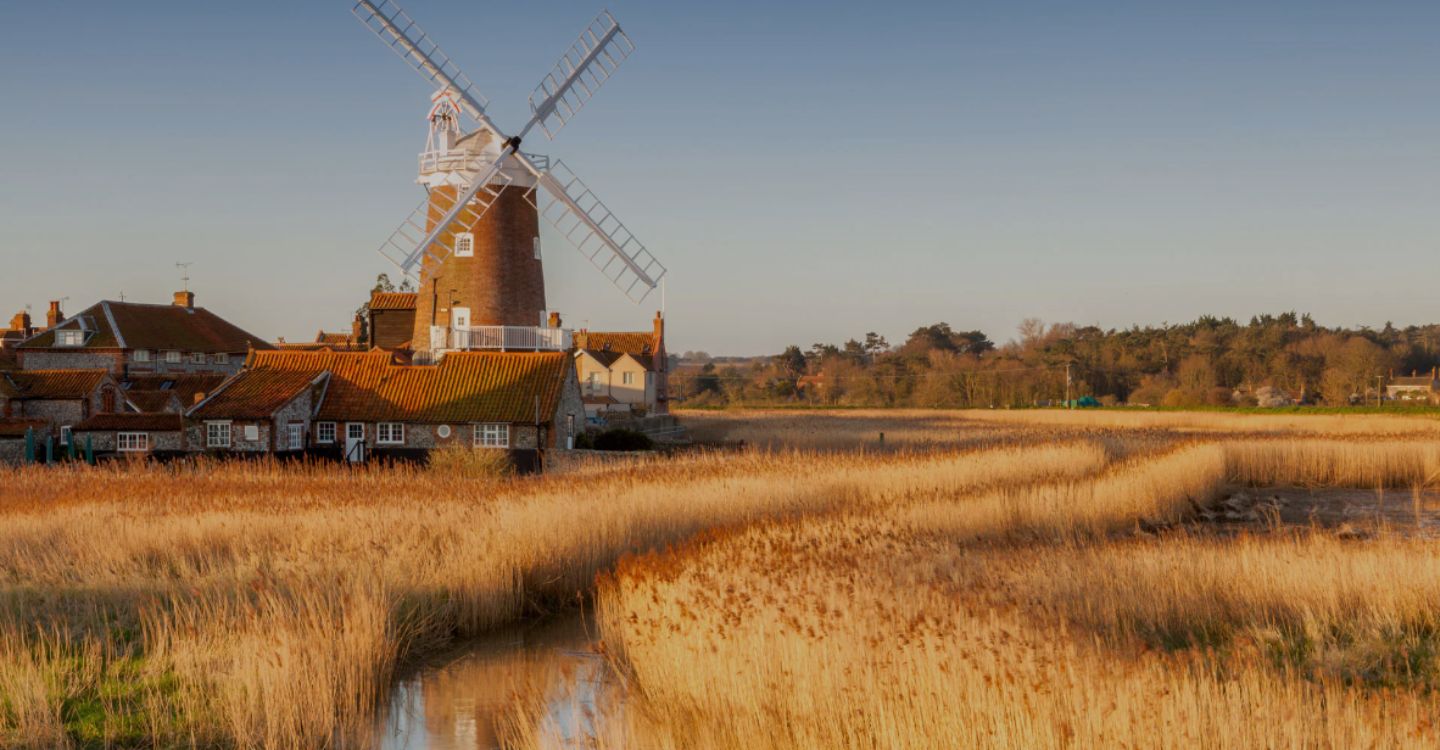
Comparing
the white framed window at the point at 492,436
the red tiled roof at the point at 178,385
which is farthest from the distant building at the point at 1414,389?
the red tiled roof at the point at 178,385

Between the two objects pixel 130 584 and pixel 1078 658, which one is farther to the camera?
pixel 130 584

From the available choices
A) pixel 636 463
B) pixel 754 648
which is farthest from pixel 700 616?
pixel 636 463

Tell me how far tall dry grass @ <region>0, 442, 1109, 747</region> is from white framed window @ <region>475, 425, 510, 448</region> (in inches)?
243

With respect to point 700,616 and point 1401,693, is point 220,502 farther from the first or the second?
point 1401,693

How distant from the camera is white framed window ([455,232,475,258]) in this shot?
31.8 metres

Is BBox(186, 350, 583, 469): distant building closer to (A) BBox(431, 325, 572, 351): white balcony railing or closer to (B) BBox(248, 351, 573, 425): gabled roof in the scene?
(B) BBox(248, 351, 573, 425): gabled roof

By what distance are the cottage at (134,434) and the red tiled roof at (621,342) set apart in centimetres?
3262

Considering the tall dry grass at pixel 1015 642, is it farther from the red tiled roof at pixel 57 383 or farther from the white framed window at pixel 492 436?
the red tiled roof at pixel 57 383

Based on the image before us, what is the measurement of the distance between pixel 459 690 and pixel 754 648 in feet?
11.1

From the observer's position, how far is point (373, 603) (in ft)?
33.2

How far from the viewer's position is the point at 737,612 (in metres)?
8.61

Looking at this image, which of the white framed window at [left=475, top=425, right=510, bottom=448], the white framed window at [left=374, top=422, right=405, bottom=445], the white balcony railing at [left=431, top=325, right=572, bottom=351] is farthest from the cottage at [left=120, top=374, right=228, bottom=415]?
the white framed window at [left=475, top=425, right=510, bottom=448]

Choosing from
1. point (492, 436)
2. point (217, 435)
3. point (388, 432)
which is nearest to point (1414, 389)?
point (492, 436)

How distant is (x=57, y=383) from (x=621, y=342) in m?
30.9
